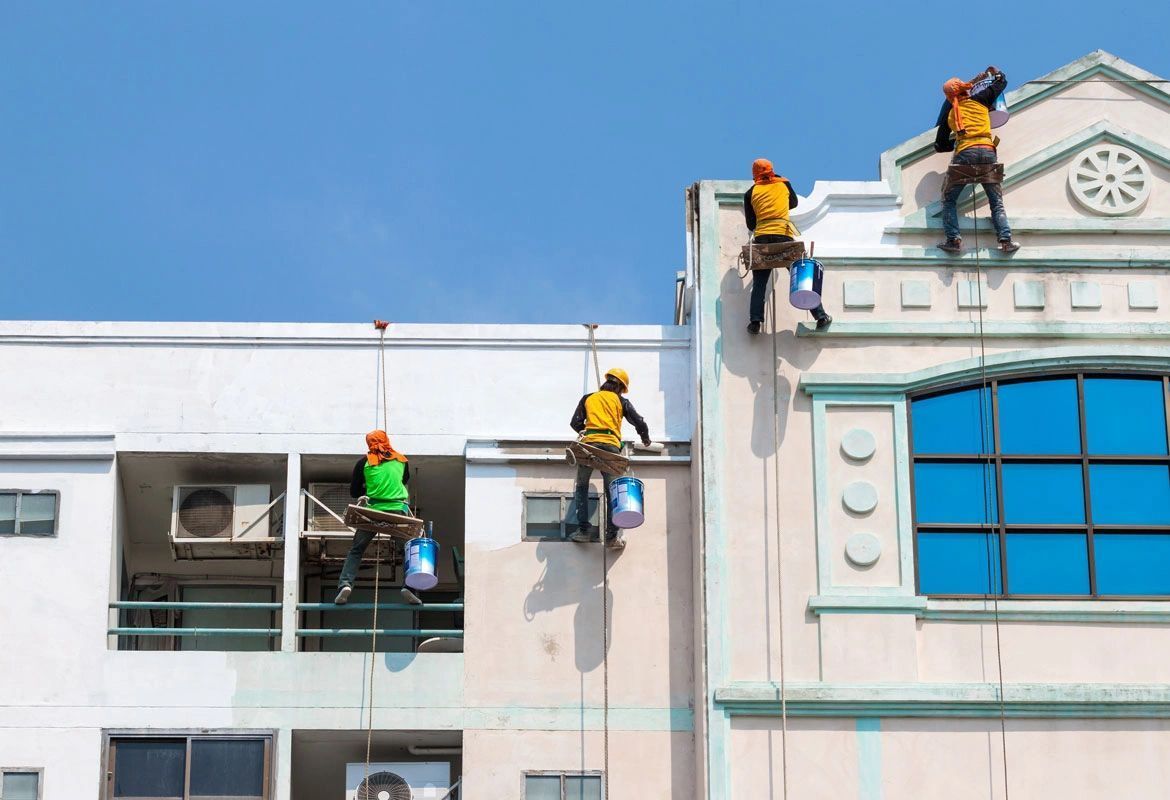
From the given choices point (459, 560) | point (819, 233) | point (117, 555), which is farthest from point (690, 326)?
point (117, 555)

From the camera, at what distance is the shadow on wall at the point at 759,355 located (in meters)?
21.5

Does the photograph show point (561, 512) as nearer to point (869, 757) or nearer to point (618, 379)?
point (618, 379)

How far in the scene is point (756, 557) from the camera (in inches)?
824

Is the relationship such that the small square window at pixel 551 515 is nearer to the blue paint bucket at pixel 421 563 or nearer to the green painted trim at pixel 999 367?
the blue paint bucket at pixel 421 563

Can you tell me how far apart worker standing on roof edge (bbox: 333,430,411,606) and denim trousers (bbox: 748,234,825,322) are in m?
3.90

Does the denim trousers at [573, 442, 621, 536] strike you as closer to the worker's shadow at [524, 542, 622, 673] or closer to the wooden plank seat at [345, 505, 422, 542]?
the worker's shadow at [524, 542, 622, 673]

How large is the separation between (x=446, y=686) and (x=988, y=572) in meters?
5.46

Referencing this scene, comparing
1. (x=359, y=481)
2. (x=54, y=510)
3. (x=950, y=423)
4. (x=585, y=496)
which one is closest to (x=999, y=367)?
(x=950, y=423)

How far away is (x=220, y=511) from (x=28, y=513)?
2.01 meters

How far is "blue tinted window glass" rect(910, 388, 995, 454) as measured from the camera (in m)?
21.5

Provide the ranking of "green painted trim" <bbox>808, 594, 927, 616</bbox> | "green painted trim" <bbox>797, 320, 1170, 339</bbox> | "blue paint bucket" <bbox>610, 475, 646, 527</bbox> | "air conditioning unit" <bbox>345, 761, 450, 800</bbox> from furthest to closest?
"green painted trim" <bbox>797, 320, 1170, 339</bbox>, "air conditioning unit" <bbox>345, 761, 450, 800</bbox>, "blue paint bucket" <bbox>610, 475, 646, 527</bbox>, "green painted trim" <bbox>808, 594, 927, 616</bbox>

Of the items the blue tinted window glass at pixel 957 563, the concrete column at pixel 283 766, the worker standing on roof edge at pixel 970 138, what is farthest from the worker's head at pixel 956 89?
the concrete column at pixel 283 766

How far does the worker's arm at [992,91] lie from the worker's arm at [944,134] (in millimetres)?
312

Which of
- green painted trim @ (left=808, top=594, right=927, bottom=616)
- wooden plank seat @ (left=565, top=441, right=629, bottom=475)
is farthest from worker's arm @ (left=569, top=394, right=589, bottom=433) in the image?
green painted trim @ (left=808, top=594, right=927, bottom=616)
